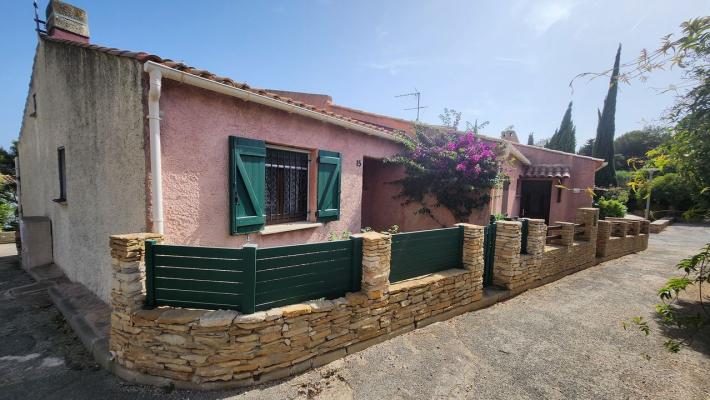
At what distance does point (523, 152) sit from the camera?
40.5ft

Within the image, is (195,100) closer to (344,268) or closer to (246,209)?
(246,209)

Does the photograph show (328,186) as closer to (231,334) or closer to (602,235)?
(231,334)

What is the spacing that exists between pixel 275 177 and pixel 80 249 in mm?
4039

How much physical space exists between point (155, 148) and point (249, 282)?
229 centimetres

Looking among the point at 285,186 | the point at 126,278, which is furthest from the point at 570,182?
the point at 126,278

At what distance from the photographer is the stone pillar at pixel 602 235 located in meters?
8.94

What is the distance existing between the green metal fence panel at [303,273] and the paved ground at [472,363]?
92 centimetres

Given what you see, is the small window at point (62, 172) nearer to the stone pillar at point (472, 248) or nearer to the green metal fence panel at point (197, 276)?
the green metal fence panel at point (197, 276)

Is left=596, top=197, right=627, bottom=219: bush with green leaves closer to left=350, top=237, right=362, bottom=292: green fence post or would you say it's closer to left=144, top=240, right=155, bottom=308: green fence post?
left=350, top=237, right=362, bottom=292: green fence post

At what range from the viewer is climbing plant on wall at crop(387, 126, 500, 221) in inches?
307

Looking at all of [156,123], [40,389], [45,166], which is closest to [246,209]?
[156,123]

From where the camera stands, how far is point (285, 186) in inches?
228

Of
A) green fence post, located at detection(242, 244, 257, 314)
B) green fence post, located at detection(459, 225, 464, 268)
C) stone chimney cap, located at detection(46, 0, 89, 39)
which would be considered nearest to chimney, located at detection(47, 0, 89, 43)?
stone chimney cap, located at detection(46, 0, 89, 39)

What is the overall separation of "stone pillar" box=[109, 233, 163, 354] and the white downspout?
2.33 ft
